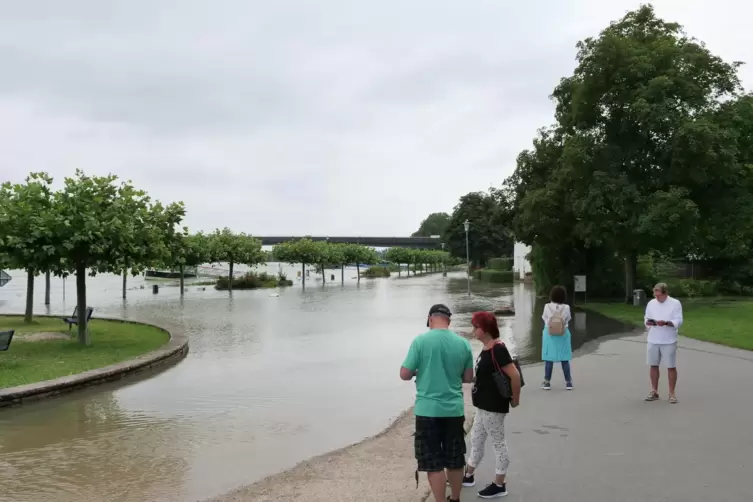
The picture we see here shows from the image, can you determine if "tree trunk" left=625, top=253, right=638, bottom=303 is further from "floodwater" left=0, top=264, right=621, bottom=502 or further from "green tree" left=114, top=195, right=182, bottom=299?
"green tree" left=114, top=195, right=182, bottom=299

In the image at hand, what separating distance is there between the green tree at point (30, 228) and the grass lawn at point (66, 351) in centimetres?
197

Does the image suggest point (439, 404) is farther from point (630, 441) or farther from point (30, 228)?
point (30, 228)

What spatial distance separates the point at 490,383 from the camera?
5.16 metres

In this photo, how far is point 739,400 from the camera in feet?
27.5

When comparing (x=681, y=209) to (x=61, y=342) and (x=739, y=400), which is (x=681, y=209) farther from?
(x=61, y=342)

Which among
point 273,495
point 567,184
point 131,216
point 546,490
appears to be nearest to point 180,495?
point 273,495

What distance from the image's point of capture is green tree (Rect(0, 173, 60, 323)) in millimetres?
13523

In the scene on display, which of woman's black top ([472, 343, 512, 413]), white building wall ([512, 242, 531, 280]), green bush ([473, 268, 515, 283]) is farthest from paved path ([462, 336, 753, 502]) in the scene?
green bush ([473, 268, 515, 283])

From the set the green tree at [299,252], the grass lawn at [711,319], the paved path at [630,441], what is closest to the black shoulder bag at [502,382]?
the paved path at [630,441]

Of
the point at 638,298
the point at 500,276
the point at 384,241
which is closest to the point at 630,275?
the point at 638,298

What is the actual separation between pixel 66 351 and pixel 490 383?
11892 mm

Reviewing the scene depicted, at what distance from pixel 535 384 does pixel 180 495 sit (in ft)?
19.9

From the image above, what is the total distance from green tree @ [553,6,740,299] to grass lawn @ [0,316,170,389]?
18.3 m

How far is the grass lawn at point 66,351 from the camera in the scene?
11359mm
